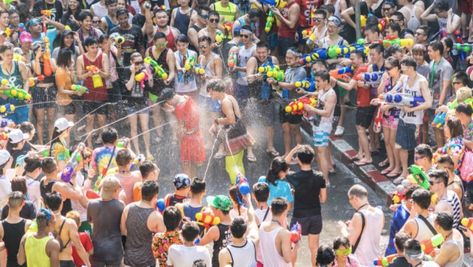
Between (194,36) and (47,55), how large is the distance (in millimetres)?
2665

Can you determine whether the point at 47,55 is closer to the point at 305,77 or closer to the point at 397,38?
the point at 305,77

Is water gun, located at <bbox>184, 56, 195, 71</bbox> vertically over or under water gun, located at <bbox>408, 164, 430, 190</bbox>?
under

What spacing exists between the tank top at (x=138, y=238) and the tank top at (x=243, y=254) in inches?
49.4

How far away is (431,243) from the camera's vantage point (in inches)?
400

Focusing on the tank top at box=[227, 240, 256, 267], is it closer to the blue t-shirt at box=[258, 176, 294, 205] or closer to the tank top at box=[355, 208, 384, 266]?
the tank top at box=[355, 208, 384, 266]

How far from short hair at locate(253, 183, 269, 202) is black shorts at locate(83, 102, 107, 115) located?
18.6 ft

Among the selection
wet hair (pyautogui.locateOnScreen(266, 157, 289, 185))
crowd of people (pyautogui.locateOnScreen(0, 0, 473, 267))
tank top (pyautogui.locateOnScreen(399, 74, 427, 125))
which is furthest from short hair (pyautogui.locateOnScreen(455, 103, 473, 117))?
wet hair (pyautogui.locateOnScreen(266, 157, 289, 185))

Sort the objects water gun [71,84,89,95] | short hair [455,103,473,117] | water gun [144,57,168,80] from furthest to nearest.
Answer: water gun [144,57,168,80] → water gun [71,84,89,95] → short hair [455,103,473,117]

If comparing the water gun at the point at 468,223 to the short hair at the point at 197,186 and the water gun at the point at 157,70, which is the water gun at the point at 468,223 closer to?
the short hair at the point at 197,186

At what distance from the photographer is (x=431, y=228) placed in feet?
33.9

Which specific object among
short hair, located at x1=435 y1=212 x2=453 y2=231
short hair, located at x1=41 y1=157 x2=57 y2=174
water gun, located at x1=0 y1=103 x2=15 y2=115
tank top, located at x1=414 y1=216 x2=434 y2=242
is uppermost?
short hair, located at x1=435 y1=212 x2=453 y2=231

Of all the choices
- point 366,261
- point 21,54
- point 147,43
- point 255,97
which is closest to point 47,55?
point 21,54

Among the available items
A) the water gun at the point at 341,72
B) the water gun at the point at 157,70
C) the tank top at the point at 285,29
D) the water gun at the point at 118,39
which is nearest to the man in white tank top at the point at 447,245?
the water gun at the point at 341,72

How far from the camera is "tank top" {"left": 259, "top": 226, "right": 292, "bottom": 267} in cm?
1039
